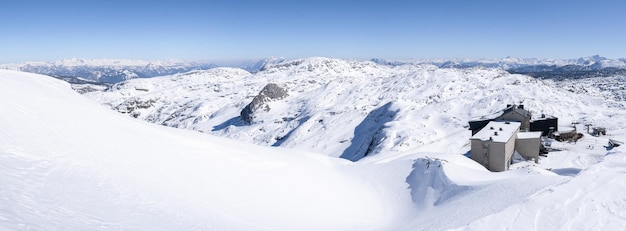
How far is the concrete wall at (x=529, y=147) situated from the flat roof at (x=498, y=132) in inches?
68.8

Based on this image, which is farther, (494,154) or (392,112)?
(392,112)

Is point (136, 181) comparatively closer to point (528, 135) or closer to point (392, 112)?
point (528, 135)

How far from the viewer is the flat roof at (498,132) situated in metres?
37.4

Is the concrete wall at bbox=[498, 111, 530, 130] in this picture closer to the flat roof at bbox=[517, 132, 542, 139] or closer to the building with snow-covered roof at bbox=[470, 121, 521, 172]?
the flat roof at bbox=[517, 132, 542, 139]

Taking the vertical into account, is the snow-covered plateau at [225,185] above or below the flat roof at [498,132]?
above

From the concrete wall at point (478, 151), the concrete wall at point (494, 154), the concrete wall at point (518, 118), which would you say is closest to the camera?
the concrete wall at point (494, 154)

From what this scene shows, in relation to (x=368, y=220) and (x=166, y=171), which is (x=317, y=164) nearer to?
(x=368, y=220)

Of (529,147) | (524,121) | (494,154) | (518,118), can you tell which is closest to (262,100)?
(518,118)

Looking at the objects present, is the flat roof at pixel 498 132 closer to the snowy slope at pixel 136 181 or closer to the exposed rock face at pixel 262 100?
the snowy slope at pixel 136 181

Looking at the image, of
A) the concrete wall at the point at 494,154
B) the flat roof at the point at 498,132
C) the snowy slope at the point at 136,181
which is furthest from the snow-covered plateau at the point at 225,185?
the flat roof at the point at 498,132

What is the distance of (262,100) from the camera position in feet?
440

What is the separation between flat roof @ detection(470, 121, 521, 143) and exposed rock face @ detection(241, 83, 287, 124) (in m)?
91.6

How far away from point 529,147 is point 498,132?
405 centimetres

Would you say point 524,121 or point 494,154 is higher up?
point 524,121
